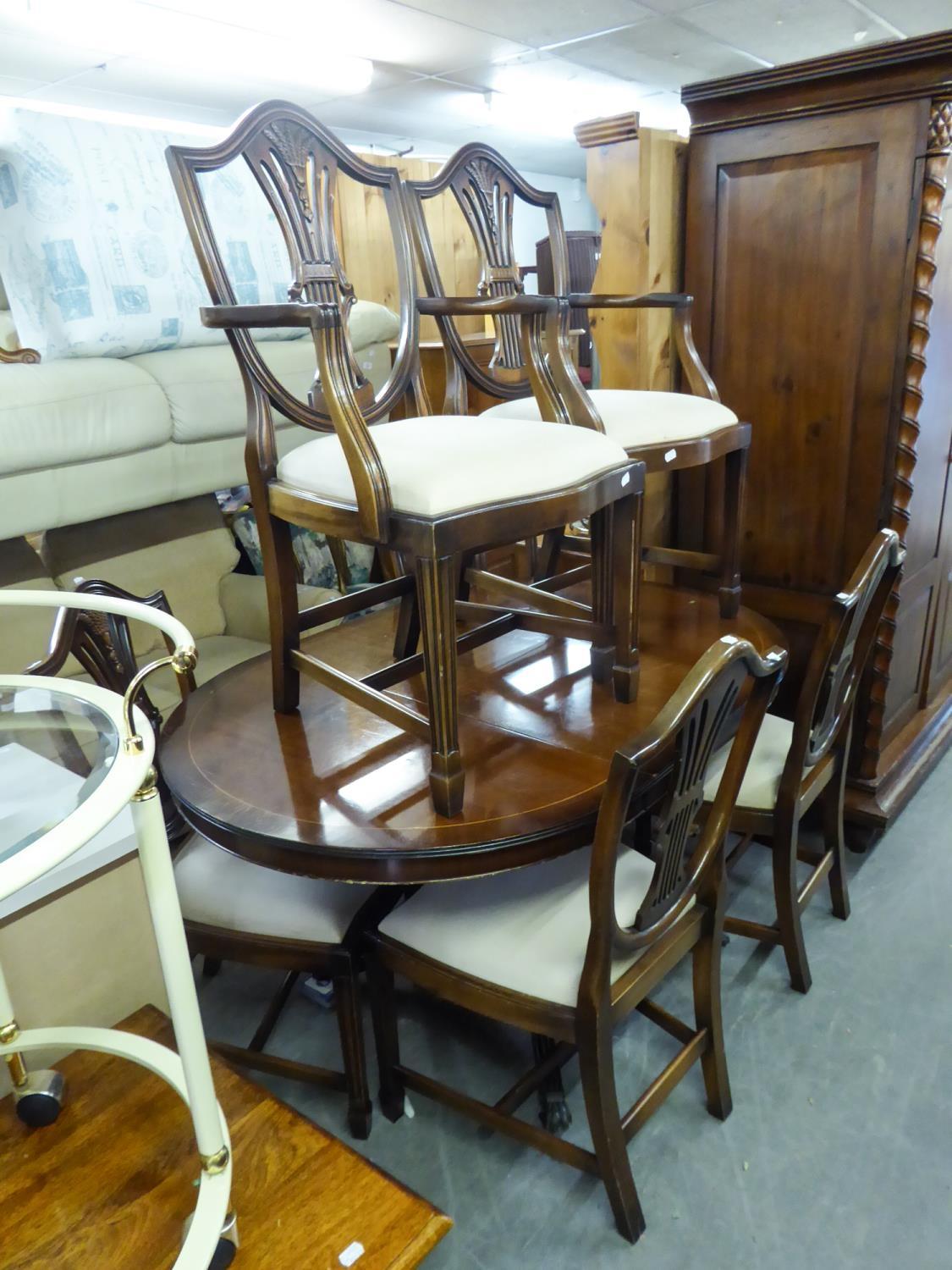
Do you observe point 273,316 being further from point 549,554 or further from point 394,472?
point 549,554

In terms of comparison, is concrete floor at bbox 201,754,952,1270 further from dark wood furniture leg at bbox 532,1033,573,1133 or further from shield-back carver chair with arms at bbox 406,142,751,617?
shield-back carver chair with arms at bbox 406,142,751,617

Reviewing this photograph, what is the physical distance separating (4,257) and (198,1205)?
1.96 m

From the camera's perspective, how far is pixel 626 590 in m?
1.47

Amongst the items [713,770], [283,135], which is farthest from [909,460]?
[283,135]

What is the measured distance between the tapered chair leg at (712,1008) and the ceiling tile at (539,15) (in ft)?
13.3

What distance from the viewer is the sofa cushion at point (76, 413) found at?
1.88m

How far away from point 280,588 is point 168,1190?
83 cm

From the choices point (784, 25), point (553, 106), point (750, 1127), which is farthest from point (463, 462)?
point (553, 106)

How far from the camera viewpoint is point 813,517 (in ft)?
6.82

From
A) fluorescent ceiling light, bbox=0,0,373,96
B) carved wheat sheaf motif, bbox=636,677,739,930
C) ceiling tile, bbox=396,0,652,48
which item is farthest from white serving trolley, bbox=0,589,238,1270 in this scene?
ceiling tile, bbox=396,0,652,48

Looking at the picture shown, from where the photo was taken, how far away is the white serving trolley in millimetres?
697

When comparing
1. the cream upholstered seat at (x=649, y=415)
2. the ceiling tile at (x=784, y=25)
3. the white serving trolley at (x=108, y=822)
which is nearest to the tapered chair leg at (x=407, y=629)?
the cream upholstered seat at (x=649, y=415)

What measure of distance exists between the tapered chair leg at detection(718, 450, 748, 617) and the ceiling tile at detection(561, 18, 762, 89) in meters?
3.44

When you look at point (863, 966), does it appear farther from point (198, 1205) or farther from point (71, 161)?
point (71, 161)
